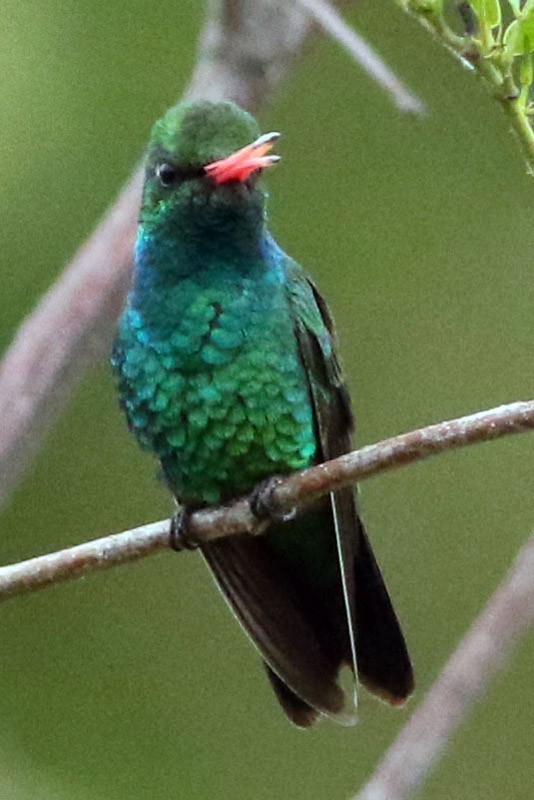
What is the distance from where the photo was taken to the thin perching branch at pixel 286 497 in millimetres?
1867

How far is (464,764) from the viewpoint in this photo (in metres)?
5.34

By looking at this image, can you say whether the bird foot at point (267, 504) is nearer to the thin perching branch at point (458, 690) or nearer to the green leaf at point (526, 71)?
the thin perching branch at point (458, 690)

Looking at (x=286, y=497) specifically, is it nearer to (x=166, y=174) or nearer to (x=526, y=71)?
(x=166, y=174)

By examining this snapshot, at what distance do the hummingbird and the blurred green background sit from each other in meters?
2.51

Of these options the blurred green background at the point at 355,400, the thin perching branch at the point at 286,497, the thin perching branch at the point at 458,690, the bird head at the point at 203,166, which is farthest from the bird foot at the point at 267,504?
the blurred green background at the point at 355,400

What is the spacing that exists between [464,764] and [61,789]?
1408 millimetres

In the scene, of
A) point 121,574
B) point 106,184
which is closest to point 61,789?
point 121,574

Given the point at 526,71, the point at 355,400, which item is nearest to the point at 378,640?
the point at 526,71

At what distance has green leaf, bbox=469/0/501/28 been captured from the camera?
1.58 metres

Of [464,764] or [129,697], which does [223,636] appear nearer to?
[129,697]

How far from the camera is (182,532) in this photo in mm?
2650

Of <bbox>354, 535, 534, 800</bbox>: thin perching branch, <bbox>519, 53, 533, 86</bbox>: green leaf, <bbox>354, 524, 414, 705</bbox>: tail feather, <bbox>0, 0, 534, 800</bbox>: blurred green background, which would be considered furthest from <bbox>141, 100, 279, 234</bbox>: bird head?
<bbox>0, 0, 534, 800</bbox>: blurred green background

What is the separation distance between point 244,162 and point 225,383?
1.31 ft

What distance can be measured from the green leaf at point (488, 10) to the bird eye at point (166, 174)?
115cm
